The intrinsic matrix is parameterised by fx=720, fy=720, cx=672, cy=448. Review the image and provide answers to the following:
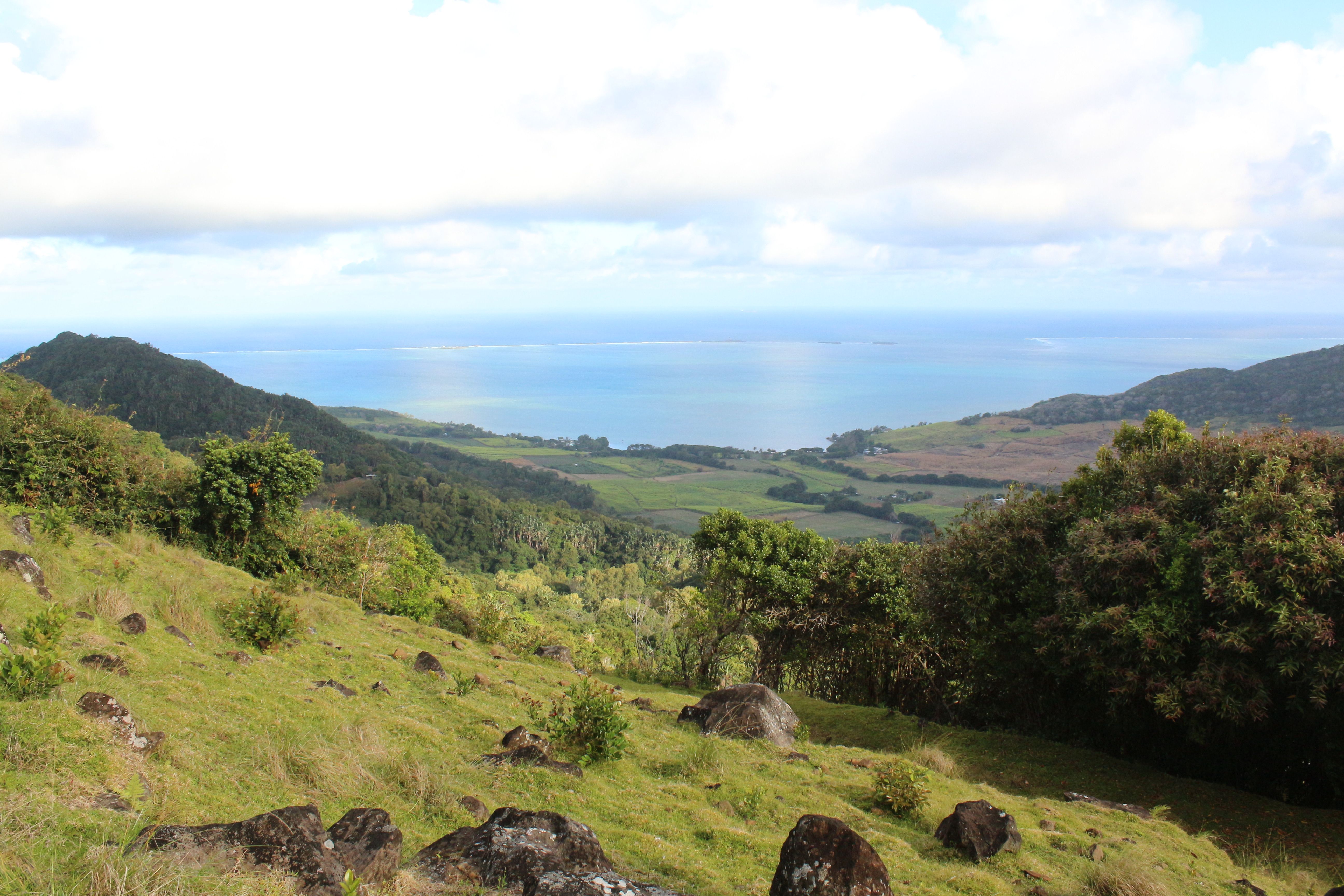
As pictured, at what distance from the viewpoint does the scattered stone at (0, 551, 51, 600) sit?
8.94 meters

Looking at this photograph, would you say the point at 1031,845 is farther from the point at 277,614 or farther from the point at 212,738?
the point at 277,614

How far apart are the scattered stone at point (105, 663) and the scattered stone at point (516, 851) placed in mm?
4346

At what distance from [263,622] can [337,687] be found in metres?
1.92

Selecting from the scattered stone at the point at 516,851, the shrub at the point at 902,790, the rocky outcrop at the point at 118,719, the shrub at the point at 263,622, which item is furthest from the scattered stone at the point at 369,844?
the shrub at the point at 263,622

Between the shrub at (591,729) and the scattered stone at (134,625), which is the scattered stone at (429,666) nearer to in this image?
the shrub at (591,729)

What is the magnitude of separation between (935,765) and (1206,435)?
22.0 ft

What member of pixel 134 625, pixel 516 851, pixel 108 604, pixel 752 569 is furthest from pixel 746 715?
pixel 108 604

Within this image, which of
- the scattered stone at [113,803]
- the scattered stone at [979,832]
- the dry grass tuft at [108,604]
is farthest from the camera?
the dry grass tuft at [108,604]

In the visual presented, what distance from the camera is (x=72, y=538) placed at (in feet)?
38.8

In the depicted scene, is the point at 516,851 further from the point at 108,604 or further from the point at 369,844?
the point at 108,604

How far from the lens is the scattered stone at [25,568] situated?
8938mm

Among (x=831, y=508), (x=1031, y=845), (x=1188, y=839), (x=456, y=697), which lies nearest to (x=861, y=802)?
(x=1031, y=845)

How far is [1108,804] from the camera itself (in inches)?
335

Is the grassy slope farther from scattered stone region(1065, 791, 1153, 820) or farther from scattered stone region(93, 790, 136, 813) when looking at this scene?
scattered stone region(1065, 791, 1153, 820)
